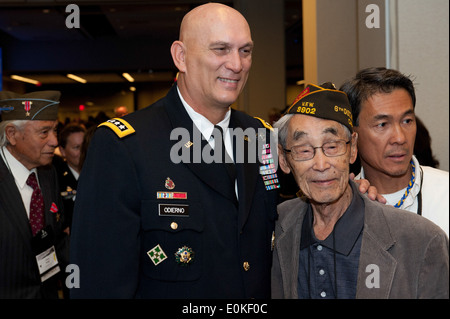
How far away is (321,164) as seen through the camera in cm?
150

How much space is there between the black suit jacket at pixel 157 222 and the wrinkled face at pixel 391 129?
544mm

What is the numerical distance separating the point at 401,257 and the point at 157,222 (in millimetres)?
764

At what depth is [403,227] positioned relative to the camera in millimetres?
1469

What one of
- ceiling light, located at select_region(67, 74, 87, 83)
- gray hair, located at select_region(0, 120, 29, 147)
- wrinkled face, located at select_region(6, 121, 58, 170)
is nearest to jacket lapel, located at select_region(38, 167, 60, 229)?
wrinkled face, located at select_region(6, 121, 58, 170)

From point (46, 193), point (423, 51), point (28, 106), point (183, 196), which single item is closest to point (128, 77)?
point (28, 106)

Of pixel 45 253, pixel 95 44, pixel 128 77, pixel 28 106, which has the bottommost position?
pixel 45 253

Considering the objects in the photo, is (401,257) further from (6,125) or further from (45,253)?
(6,125)

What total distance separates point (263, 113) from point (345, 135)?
5.01m

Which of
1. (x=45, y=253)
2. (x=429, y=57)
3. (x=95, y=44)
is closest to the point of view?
(x=429, y=57)

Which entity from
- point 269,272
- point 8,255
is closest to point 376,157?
point 269,272

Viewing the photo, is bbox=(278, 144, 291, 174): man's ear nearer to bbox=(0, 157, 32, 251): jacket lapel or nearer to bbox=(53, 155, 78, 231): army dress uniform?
bbox=(0, 157, 32, 251): jacket lapel

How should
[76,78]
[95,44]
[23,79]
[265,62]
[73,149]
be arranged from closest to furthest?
[73,149] < [265,62] < [95,44] < [23,79] < [76,78]

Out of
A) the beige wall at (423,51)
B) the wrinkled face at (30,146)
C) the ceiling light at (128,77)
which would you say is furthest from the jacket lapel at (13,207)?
the ceiling light at (128,77)

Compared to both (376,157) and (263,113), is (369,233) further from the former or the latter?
(263,113)
